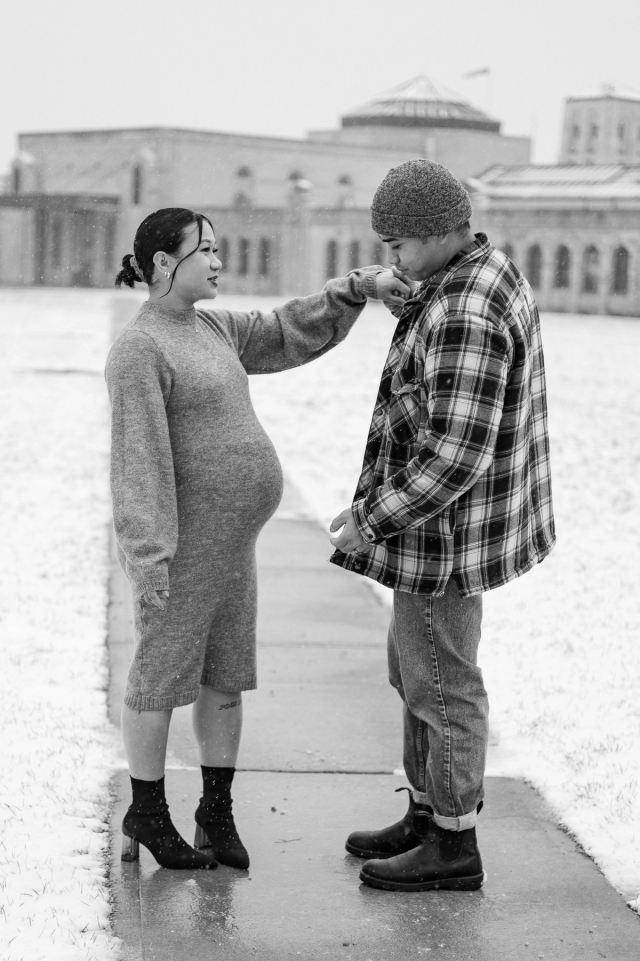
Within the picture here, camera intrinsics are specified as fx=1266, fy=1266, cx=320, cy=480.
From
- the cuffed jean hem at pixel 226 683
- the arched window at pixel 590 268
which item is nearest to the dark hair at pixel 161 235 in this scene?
the cuffed jean hem at pixel 226 683

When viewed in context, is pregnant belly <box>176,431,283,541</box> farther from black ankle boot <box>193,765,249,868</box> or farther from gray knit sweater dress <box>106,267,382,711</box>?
black ankle boot <box>193,765,249,868</box>

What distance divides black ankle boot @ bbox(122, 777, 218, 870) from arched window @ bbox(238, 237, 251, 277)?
60.8 meters

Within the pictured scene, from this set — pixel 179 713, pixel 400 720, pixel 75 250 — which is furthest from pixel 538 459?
pixel 75 250

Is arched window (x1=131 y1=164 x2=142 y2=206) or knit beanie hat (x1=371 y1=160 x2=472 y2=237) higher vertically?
arched window (x1=131 y1=164 x2=142 y2=206)

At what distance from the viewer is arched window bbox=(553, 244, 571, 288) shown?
50.2 meters

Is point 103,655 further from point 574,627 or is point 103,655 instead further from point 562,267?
point 562,267

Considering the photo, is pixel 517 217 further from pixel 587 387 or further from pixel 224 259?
pixel 587 387

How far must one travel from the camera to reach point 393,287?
3518 mm

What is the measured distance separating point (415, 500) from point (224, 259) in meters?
63.1

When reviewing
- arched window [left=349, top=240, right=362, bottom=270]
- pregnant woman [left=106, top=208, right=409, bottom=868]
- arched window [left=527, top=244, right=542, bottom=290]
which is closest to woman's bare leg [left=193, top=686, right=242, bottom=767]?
pregnant woman [left=106, top=208, right=409, bottom=868]

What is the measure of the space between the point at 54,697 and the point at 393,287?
91.2 inches

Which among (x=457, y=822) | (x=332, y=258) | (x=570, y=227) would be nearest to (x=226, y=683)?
(x=457, y=822)

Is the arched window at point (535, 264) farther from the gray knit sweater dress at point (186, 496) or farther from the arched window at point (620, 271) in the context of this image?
the gray knit sweater dress at point (186, 496)

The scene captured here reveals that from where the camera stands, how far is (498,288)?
314 centimetres
